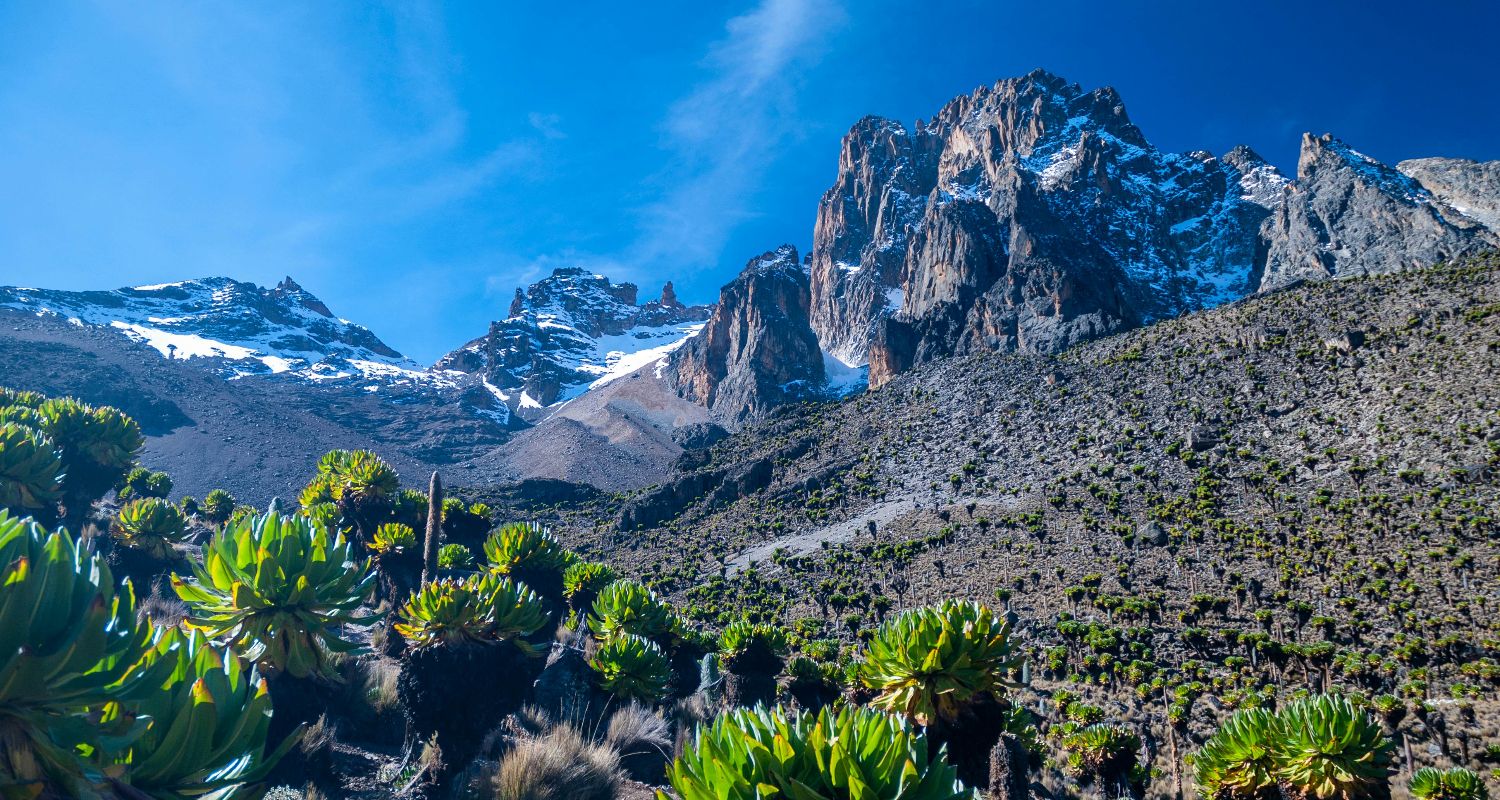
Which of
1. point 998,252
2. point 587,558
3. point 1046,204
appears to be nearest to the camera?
point 587,558

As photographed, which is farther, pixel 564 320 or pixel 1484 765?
pixel 564 320

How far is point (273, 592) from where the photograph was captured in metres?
6.90

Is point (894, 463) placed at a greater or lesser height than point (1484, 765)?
greater

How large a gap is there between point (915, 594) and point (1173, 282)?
9760cm

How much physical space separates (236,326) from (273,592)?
172m

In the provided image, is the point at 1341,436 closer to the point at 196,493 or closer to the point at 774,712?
the point at 774,712

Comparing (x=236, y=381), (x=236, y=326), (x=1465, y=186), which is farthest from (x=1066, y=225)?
(x=236, y=326)

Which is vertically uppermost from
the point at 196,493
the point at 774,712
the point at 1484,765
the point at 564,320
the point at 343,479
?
the point at 564,320

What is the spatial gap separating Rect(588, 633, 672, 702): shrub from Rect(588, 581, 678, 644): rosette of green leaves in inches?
35.8

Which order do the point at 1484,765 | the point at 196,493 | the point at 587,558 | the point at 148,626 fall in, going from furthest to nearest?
the point at 196,493 < the point at 587,558 < the point at 1484,765 < the point at 148,626

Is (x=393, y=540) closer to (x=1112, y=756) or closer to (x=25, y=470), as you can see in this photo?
(x=25, y=470)

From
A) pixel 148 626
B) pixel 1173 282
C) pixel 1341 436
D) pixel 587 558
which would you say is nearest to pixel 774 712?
pixel 148 626

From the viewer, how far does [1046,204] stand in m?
99.3

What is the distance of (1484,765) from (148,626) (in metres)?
20.6
